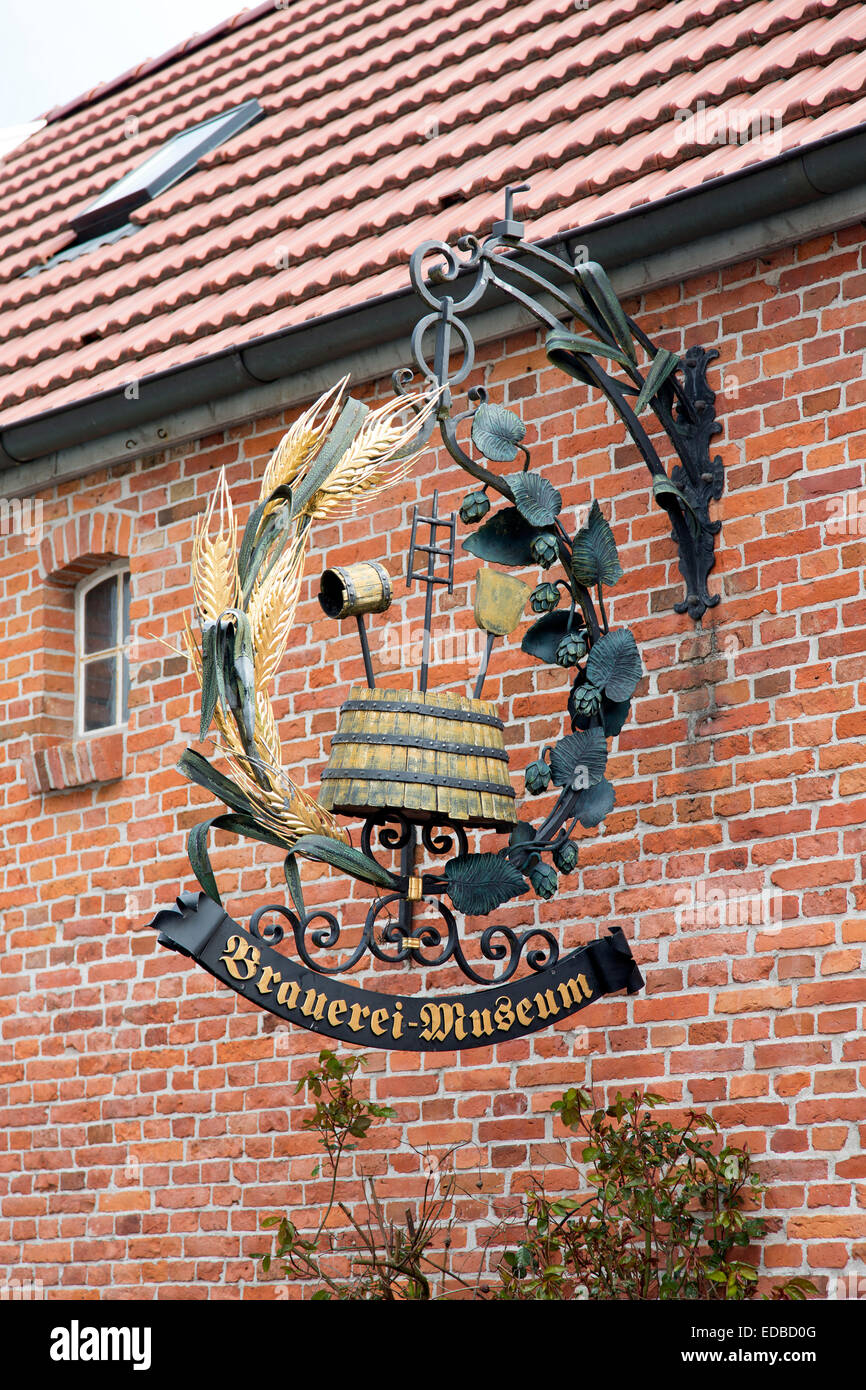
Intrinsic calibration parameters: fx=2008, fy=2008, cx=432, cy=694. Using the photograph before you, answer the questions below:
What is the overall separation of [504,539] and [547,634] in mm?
281

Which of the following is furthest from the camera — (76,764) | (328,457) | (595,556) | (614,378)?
(76,764)

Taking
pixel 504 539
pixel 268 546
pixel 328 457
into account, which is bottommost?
pixel 268 546

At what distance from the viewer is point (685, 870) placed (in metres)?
5.66

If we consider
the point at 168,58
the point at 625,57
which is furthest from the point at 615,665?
the point at 168,58

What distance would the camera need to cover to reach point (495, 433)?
5.40 meters

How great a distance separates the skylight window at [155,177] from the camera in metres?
9.29

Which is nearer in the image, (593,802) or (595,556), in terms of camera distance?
(593,802)

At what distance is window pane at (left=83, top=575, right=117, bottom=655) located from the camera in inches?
313

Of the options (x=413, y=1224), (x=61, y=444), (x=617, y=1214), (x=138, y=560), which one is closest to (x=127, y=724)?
(x=138, y=560)

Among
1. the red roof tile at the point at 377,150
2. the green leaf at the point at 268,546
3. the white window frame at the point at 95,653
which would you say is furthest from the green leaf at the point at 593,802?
the white window frame at the point at 95,653

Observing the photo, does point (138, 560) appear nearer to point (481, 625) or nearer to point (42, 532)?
point (42, 532)

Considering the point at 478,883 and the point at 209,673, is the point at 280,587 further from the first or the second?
the point at 478,883

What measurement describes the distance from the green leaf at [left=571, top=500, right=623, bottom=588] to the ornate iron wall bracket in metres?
0.23

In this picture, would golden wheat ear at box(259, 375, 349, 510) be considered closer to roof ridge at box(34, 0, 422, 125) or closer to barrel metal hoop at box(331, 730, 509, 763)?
barrel metal hoop at box(331, 730, 509, 763)
